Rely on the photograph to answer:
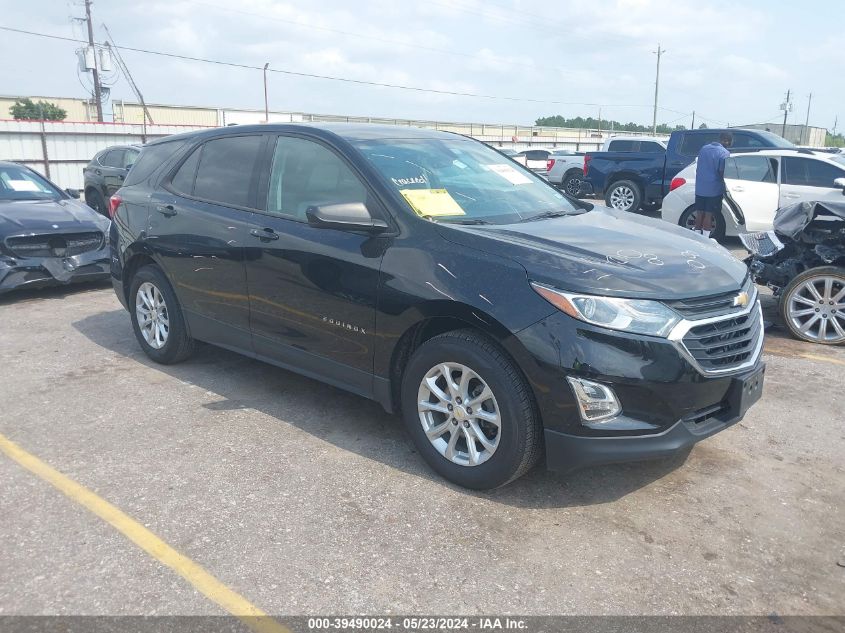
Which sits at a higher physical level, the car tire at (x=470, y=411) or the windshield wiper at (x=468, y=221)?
the windshield wiper at (x=468, y=221)

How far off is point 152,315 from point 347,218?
8.09ft

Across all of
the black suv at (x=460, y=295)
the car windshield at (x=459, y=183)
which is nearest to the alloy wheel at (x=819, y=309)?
the black suv at (x=460, y=295)

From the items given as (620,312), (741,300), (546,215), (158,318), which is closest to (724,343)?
(741,300)

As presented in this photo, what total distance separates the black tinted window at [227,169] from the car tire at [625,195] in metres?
11.8

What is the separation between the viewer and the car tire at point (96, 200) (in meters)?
15.1

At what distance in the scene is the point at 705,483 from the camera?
3.71 m

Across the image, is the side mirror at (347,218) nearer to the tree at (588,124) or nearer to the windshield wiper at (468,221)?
the windshield wiper at (468,221)

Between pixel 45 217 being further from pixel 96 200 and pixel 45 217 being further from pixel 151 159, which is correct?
pixel 96 200

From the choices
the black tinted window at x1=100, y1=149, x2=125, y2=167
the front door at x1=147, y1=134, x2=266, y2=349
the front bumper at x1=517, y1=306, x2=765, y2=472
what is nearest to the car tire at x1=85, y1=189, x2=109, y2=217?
the black tinted window at x1=100, y1=149, x2=125, y2=167

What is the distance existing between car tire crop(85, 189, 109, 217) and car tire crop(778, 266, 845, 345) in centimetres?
1299

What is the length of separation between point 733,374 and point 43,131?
79.4ft

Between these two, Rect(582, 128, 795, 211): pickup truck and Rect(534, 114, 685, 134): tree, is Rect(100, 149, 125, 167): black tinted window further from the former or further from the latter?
Rect(534, 114, 685, 134): tree

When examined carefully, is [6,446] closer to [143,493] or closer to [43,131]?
[143,493]

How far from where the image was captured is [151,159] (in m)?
5.64
